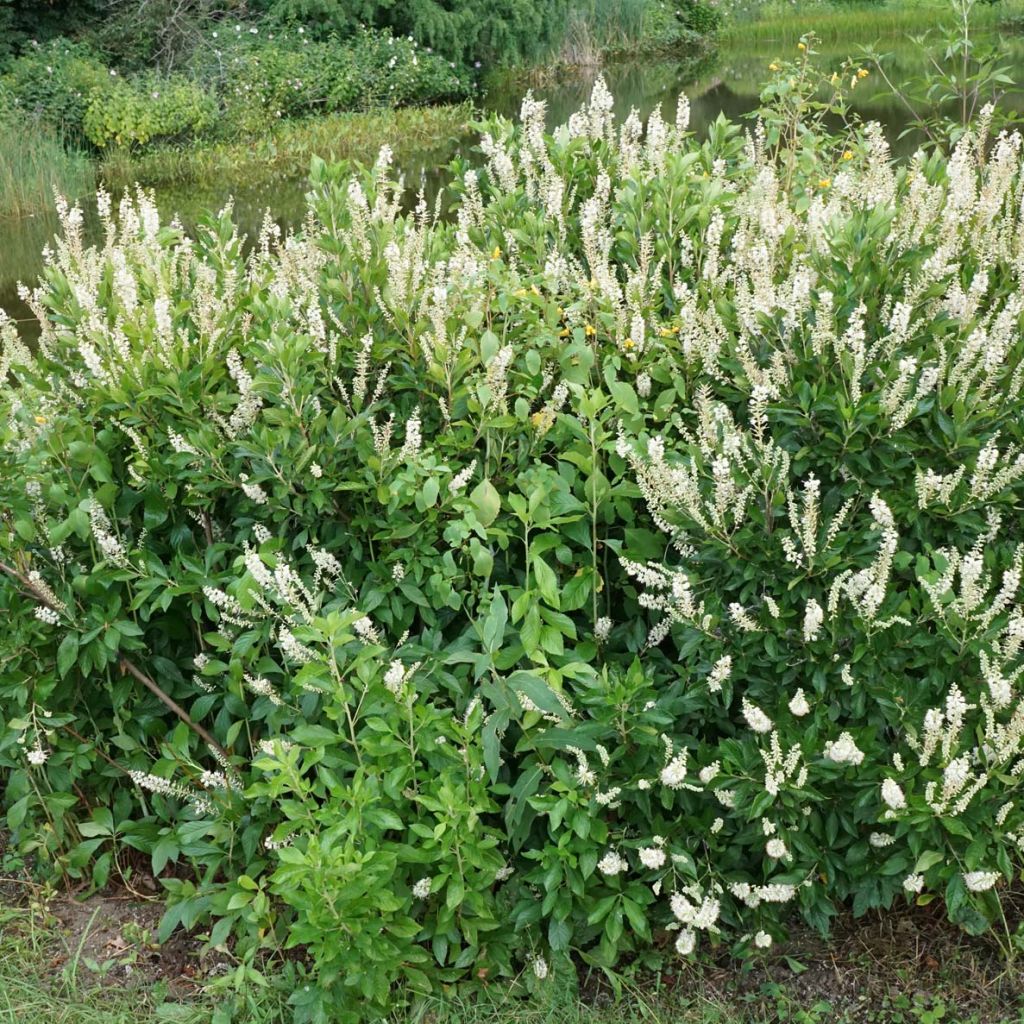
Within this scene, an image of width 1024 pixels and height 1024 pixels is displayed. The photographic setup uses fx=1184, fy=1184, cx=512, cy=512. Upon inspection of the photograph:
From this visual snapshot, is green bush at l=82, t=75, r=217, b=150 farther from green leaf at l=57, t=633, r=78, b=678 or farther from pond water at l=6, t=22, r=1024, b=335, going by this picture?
green leaf at l=57, t=633, r=78, b=678

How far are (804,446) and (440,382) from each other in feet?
3.12

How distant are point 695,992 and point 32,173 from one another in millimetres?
13994

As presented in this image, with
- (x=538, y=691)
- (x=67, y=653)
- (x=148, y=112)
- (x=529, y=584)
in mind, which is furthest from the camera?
(x=148, y=112)

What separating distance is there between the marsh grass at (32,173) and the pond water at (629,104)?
259 millimetres

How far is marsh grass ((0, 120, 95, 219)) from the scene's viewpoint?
14.0 meters

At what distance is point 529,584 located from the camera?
9.78 feet

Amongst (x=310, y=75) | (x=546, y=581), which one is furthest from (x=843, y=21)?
(x=546, y=581)

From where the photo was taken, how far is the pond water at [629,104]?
13195mm

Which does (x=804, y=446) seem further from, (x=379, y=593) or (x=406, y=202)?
(x=406, y=202)

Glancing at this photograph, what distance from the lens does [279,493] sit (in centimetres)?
302

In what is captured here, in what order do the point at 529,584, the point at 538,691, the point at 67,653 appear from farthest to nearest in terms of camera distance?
the point at 67,653, the point at 529,584, the point at 538,691

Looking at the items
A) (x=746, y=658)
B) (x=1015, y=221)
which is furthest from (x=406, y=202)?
(x=746, y=658)

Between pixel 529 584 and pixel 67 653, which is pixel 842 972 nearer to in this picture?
pixel 529 584

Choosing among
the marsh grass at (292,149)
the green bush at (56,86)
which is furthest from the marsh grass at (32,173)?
the green bush at (56,86)
